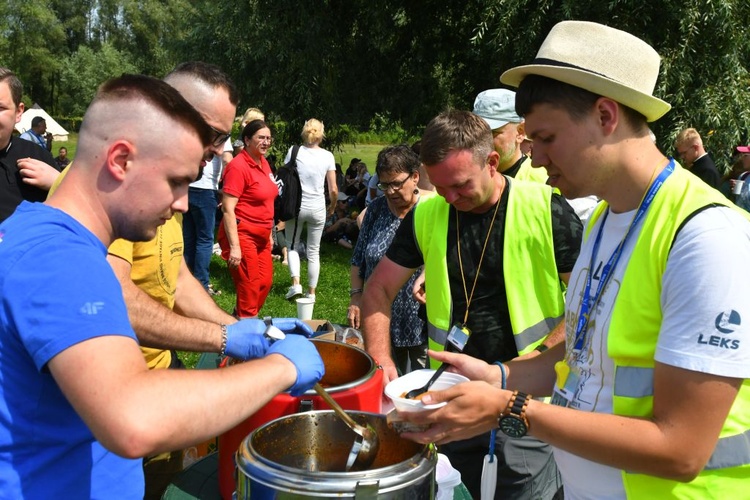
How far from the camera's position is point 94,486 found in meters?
1.47

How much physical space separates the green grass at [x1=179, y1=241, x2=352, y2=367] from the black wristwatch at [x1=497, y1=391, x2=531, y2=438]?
4571 millimetres

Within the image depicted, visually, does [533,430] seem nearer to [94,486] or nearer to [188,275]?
[94,486]

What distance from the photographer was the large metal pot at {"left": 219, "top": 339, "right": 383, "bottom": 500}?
182 centimetres

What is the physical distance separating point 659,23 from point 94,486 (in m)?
8.63

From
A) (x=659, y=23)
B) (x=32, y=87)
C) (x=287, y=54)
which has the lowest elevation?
(x=32, y=87)

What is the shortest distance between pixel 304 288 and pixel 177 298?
224 inches

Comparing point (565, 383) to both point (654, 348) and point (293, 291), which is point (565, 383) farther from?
point (293, 291)

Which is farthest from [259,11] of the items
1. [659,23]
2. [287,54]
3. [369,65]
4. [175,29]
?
[175,29]

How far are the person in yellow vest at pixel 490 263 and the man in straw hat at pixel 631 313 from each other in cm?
76

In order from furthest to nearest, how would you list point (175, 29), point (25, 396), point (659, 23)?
point (175, 29) < point (659, 23) < point (25, 396)

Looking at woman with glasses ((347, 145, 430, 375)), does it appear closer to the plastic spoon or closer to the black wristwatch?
the plastic spoon

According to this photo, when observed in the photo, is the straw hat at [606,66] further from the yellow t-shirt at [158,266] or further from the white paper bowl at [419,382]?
the yellow t-shirt at [158,266]

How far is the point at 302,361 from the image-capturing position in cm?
155

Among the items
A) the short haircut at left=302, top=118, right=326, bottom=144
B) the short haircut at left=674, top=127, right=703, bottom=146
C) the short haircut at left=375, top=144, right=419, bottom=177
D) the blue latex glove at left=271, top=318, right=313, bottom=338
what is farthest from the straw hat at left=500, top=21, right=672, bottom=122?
the short haircut at left=674, top=127, right=703, bottom=146
